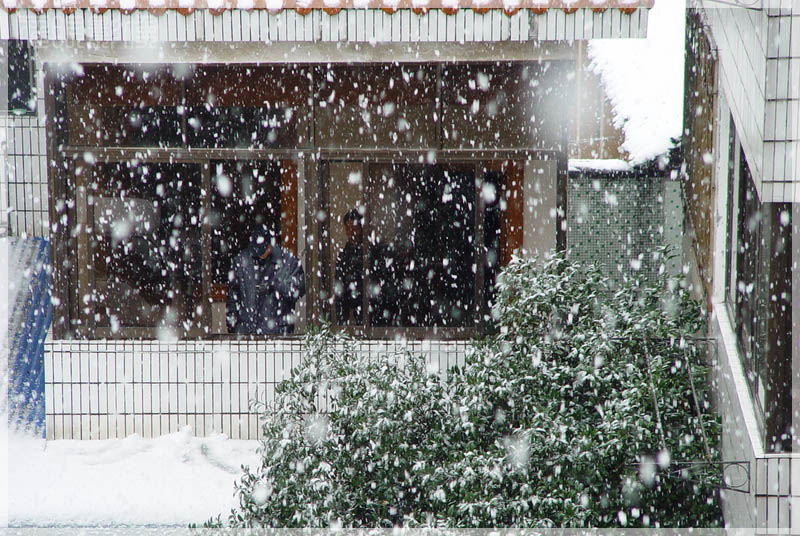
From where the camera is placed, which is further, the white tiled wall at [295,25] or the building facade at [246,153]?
the building facade at [246,153]

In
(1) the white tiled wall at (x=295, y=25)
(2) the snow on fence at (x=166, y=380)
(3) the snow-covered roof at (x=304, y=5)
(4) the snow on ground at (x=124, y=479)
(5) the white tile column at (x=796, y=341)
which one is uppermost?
(3) the snow-covered roof at (x=304, y=5)

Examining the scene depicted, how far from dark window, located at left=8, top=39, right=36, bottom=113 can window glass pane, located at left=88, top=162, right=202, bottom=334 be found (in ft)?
3.67

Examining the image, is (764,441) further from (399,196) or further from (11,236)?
(11,236)

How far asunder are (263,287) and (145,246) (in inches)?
88.0

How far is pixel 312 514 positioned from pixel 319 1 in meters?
4.24

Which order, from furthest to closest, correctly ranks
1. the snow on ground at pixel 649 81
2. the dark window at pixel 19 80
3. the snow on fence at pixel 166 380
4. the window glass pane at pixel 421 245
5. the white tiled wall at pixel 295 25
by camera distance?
the snow on ground at pixel 649 81 < the window glass pane at pixel 421 245 < the dark window at pixel 19 80 < the snow on fence at pixel 166 380 < the white tiled wall at pixel 295 25

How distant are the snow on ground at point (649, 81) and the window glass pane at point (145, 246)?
5741 millimetres

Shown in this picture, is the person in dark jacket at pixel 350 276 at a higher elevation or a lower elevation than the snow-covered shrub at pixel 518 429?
higher

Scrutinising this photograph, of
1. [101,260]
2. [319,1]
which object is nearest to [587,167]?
[319,1]

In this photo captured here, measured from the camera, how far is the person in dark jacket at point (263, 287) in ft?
27.9

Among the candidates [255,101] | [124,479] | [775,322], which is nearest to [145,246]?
[255,101]

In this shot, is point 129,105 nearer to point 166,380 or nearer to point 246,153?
point 246,153

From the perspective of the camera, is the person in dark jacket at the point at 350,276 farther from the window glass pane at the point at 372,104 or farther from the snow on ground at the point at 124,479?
the snow on ground at the point at 124,479

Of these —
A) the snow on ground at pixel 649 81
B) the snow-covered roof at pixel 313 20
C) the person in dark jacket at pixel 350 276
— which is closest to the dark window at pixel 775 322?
the snow-covered roof at pixel 313 20
